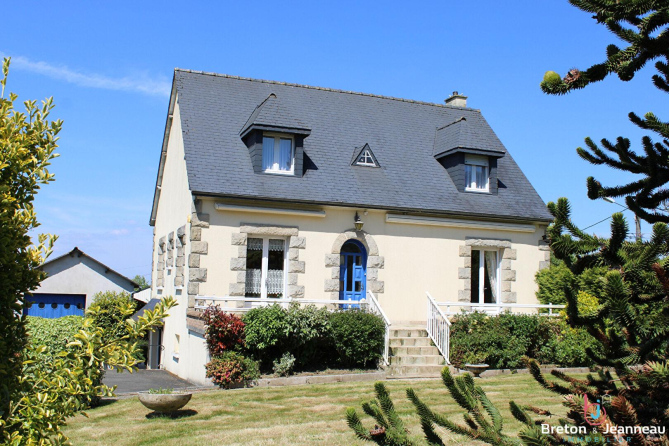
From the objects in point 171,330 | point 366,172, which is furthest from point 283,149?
point 171,330

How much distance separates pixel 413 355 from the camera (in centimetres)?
1516

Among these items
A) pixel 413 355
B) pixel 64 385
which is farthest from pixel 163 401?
pixel 413 355

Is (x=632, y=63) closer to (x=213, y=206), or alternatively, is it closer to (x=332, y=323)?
(x=332, y=323)

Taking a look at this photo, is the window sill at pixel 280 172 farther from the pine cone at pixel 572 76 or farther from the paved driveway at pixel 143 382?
the pine cone at pixel 572 76

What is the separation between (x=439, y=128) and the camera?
20844 mm

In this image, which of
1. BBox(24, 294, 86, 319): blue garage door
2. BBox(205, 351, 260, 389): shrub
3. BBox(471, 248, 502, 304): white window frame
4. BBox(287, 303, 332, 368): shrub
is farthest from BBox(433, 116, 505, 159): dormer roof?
BBox(24, 294, 86, 319): blue garage door

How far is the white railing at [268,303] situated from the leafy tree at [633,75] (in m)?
11.0

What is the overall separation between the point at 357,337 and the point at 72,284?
16399 mm

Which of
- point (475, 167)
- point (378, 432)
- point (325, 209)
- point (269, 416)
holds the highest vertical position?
point (475, 167)

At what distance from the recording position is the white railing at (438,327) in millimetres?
15188

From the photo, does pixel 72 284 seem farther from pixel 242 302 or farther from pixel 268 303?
pixel 268 303

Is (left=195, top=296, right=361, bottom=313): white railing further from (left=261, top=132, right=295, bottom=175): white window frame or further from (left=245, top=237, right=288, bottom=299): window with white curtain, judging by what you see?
(left=261, top=132, right=295, bottom=175): white window frame

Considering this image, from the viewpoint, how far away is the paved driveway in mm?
13469

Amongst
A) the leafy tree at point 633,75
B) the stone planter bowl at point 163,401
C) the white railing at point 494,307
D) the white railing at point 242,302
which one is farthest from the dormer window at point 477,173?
the leafy tree at point 633,75
